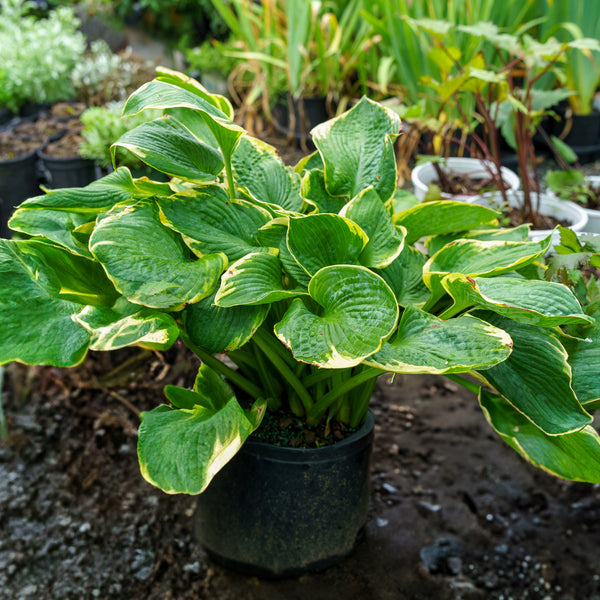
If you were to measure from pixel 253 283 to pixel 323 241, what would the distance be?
134 millimetres

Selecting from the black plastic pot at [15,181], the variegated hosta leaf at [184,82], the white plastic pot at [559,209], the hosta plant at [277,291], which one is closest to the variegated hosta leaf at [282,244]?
the hosta plant at [277,291]

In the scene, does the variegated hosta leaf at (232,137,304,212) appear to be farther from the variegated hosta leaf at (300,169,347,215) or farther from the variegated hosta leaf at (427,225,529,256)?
the variegated hosta leaf at (427,225,529,256)

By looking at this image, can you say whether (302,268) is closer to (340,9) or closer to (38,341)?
(38,341)

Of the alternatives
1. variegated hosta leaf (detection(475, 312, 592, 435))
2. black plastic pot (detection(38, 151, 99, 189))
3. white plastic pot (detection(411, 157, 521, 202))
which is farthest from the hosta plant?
black plastic pot (detection(38, 151, 99, 189))

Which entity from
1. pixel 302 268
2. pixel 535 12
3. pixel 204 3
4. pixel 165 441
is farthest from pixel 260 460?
pixel 204 3

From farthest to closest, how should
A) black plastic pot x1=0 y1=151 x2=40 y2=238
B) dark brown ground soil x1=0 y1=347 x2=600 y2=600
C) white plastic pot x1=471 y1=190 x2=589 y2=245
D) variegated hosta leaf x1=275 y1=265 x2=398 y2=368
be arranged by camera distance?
black plastic pot x1=0 y1=151 x2=40 y2=238
white plastic pot x1=471 y1=190 x2=589 y2=245
dark brown ground soil x1=0 y1=347 x2=600 y2=600
variegated hosta leaf x1=275 y1=265 x2=398 y2=368

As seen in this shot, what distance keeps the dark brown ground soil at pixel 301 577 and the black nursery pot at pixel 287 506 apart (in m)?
0.09

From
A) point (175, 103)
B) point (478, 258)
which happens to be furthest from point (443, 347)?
point (175, 103)

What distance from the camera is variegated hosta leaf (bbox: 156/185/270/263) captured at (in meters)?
0.83

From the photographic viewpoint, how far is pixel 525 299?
0.74m

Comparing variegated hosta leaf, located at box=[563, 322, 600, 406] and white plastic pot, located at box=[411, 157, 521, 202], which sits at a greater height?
variegated hosta leaf, located at box=[563, 322, 600, 406]

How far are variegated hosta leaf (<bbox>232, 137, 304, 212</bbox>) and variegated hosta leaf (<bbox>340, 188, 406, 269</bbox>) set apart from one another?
15 cm

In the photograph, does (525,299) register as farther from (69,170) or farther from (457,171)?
(69,170)

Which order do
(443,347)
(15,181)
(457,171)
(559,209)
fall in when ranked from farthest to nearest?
(15,181) → (457,171) → (559,209) → (443,347)
